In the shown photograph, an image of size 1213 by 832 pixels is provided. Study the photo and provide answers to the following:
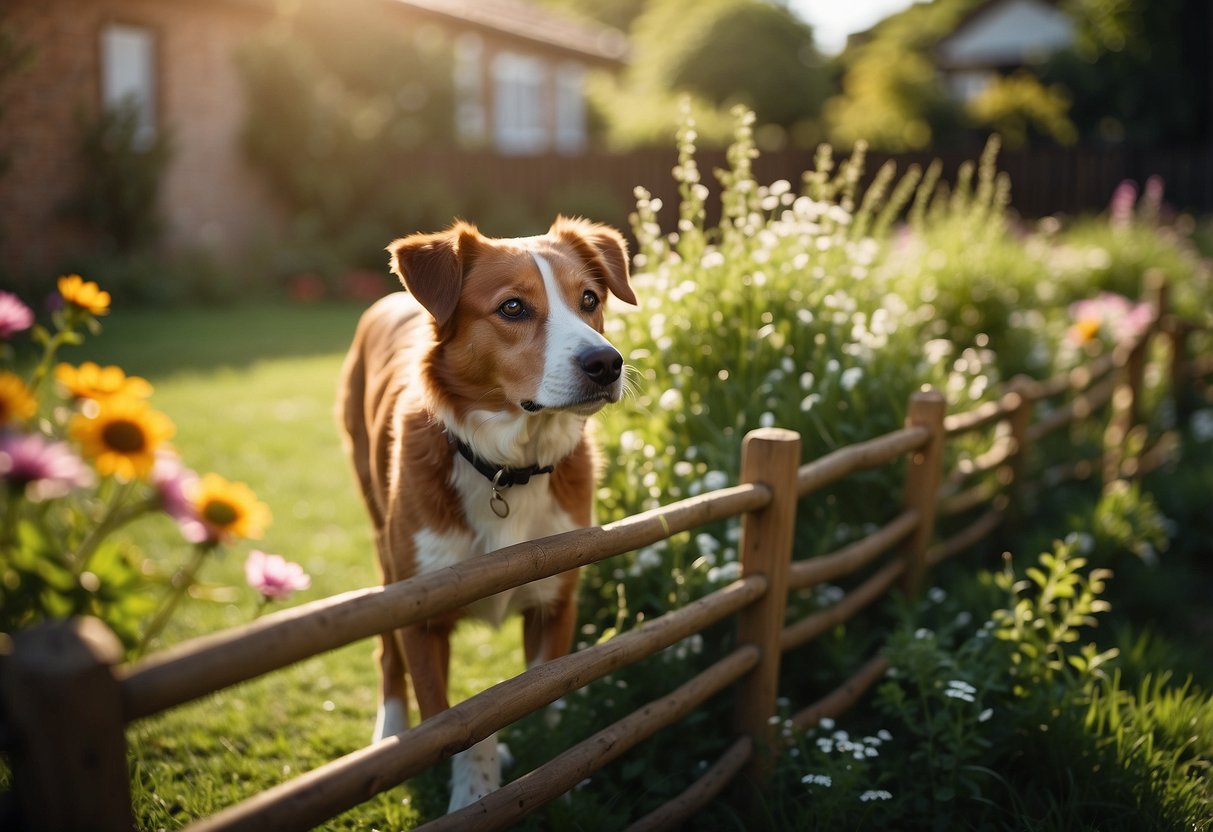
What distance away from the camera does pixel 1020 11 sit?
1731 inches

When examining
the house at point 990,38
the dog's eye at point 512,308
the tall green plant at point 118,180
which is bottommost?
the dog's eye at point 512,308

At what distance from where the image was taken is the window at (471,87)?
67.7 ft

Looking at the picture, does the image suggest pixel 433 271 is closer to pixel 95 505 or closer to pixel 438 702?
pixel 438 702

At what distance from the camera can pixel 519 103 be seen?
23.1 metres

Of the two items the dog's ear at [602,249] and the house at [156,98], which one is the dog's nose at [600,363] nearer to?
the dog's ear at [602,249]

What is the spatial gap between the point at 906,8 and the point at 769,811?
5945cm

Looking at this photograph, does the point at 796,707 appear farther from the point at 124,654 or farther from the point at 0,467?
the point at 0,467

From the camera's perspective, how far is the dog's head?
9.22ft

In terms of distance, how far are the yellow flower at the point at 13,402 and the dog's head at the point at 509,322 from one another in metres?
1.49

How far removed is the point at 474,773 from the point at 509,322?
4.27 feet

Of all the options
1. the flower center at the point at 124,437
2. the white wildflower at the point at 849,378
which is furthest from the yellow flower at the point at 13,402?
the white wildflower at the point at 849,378

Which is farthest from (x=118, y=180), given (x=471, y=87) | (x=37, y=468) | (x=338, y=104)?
(x=37, y=468)

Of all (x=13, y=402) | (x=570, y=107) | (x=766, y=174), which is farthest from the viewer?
(x=570, y=107)

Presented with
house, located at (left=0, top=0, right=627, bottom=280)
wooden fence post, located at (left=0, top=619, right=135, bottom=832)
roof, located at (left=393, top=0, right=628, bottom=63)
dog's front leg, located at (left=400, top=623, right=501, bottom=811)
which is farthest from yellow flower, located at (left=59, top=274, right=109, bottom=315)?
roof, located at (left=393, top=0, right=628, bottom=63)
